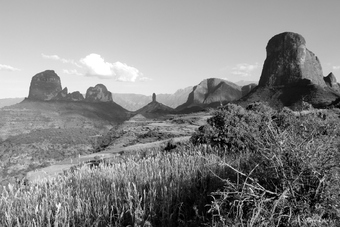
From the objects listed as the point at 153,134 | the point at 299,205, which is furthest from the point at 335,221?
the point at 153,134

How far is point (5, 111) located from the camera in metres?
126

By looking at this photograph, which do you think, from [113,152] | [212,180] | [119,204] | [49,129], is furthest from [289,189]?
[49,129]

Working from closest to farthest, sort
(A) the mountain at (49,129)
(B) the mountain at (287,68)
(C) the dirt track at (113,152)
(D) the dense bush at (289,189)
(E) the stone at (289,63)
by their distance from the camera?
(D) the dense bush at (289,189) < (C) the dirt track at (113,152) < (A) the mountain at (49,129) < (B) the mountain at (287,68) < (E) the stone at (289,63)

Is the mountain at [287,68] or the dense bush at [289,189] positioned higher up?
the mountain at [287,68]

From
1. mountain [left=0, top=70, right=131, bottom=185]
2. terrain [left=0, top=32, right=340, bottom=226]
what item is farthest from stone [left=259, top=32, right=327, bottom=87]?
terrain [left=0, top=32, right=340, bottom=226]

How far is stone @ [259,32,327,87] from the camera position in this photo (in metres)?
110

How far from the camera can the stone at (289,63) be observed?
11018 cm

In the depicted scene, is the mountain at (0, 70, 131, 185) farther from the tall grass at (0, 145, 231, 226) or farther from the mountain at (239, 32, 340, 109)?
the mountain at (239, 32, 340, 109)

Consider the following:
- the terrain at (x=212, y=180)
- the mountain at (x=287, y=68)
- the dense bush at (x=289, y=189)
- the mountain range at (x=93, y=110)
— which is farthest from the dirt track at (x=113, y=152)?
the mountain at (x=287, y=68)

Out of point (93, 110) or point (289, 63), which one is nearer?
point (289, 63)

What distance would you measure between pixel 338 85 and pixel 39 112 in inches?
5394

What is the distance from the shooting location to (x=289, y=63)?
371 ft

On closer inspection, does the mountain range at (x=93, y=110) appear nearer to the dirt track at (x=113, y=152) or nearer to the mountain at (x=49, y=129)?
the mountain at (x=49, y=129)

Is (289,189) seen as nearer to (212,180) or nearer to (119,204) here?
(212,180)
